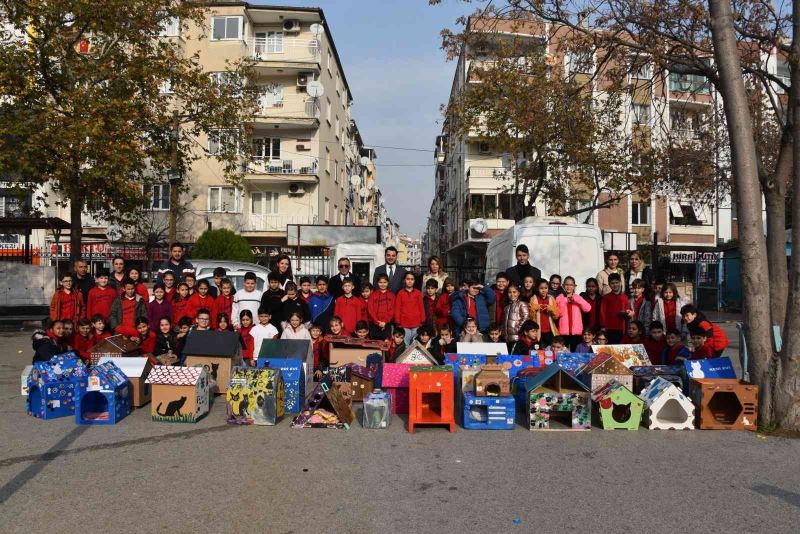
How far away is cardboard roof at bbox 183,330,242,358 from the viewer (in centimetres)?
903

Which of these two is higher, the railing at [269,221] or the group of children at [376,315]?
the railing at [269,221]

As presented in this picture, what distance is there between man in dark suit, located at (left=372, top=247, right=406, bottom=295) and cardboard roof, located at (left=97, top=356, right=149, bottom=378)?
3933mm

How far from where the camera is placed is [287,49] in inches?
1409

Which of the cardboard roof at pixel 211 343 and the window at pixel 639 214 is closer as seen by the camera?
the cardboard roof at pixel 211 343

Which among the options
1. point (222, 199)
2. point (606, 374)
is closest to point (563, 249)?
point (606, 374)

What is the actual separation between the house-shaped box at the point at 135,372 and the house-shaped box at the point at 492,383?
14.1 feet

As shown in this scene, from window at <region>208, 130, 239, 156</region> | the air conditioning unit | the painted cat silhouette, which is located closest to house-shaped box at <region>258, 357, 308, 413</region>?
the painted cat silhouette

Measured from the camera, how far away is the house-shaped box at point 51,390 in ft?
26.0

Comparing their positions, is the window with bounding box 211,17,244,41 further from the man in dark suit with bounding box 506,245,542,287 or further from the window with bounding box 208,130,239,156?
the man in dark suit with bounding box 506,245,542,287

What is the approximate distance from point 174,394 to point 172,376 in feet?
0.71

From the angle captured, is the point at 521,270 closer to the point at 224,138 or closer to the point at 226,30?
the point at 224,138

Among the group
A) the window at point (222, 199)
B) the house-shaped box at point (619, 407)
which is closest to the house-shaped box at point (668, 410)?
the house-shaped box at point (619, 407)

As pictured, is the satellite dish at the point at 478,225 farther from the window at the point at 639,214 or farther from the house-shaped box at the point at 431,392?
the house-shaped box at the point at 431,392

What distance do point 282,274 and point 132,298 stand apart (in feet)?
7.94
